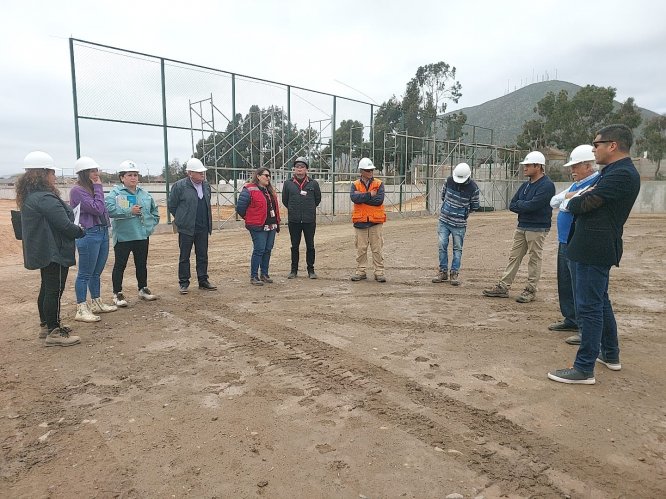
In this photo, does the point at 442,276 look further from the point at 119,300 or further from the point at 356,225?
the point at 119,300

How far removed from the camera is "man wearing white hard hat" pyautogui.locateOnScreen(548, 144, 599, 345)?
13.8 feet

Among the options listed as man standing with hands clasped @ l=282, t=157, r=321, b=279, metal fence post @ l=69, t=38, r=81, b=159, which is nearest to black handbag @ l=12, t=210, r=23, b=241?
man standing with hands clasped @ l=282, t=157, r=321, b=279

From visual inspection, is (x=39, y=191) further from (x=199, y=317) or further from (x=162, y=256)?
(x=162, y=256)

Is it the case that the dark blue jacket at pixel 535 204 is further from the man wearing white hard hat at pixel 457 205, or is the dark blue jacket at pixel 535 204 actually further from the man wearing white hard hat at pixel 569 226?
the man wearing white hard hat at pixel 457 205

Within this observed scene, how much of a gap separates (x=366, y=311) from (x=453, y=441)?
268cm

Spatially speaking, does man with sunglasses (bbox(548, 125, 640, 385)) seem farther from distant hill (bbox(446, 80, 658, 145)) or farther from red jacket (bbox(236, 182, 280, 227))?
distant hill (bbox(446, 80, 658, 145))

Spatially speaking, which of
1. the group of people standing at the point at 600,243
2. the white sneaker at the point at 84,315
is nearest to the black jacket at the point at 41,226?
the white sneaker at the point at 84,315

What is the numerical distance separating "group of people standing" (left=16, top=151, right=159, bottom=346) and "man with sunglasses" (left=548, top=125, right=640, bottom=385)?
13.6 ft

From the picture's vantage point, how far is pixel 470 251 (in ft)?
32.8

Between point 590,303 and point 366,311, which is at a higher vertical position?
point 590,303

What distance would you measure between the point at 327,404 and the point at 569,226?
2.90 metres

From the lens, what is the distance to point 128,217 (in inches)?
209

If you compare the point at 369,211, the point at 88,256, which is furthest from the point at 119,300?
the point at 369,211

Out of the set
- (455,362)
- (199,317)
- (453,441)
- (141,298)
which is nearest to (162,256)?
(141,298)
